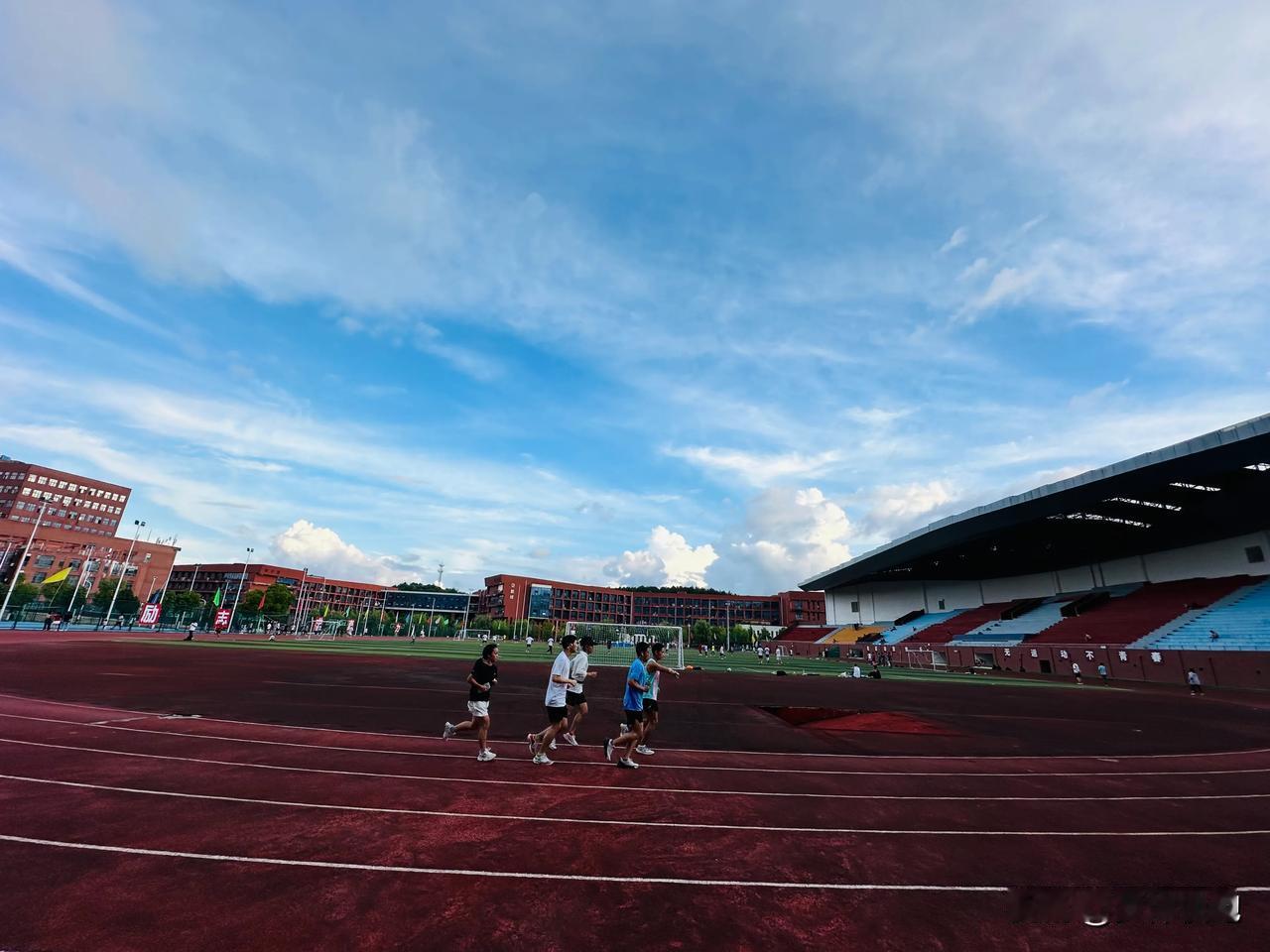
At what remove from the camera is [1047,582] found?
5588 centimetres

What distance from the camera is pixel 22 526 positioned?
9212cm

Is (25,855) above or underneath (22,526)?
underneath

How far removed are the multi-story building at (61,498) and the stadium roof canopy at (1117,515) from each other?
476 feet

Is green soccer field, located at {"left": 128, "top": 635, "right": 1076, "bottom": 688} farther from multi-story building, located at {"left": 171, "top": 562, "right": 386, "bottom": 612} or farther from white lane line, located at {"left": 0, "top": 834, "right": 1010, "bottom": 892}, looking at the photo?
multi-story building, located at {"left": 171, "top": 562, "right": 386, "bottom": 612}

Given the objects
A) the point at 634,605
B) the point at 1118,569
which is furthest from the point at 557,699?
the point at 634,605

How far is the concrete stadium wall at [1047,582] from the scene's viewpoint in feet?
133

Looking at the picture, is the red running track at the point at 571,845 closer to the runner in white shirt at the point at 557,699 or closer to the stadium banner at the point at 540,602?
the runner in white shirt at the point at 557,699

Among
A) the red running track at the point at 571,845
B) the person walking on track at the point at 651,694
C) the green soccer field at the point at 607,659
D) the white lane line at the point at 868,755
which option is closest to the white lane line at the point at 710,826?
the red running track at the point at 571,845

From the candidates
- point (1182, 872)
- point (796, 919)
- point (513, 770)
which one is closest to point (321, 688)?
point (513, 770)

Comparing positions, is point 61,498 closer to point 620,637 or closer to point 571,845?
point 620,637

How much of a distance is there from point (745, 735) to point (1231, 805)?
790cm

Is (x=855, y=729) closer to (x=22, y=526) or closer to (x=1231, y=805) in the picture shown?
(x=1231, y=805)

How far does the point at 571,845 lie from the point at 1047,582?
218ft

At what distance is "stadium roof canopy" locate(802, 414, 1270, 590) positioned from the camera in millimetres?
28328
